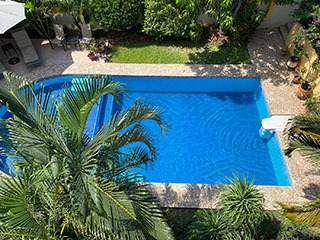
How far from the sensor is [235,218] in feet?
22.2

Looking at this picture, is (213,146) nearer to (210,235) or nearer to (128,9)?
(210,235)

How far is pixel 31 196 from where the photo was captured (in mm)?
4676

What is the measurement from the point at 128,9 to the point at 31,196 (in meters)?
10.1

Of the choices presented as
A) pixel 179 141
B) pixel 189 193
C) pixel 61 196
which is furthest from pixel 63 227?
pixel 179 141

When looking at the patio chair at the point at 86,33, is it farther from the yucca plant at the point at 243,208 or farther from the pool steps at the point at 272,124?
the yucca plant at the point at 243,208

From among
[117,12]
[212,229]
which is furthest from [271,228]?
[117,12]

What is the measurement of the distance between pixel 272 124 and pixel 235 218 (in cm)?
440

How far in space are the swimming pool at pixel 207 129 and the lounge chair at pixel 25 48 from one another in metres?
1.29

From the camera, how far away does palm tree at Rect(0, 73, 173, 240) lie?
14.1 feet

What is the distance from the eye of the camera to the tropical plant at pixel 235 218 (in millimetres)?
6734

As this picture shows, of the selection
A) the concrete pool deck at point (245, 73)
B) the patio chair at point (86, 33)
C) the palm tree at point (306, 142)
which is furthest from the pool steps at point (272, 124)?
the patio chair at point (86, 33)

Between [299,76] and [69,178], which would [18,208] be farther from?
[299,76]

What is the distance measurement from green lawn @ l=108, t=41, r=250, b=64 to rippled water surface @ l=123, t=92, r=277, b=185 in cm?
169

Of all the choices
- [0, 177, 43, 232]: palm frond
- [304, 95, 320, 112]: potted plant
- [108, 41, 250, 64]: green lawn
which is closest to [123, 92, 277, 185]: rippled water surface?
[108, 41, 250, 64]: green lawn
